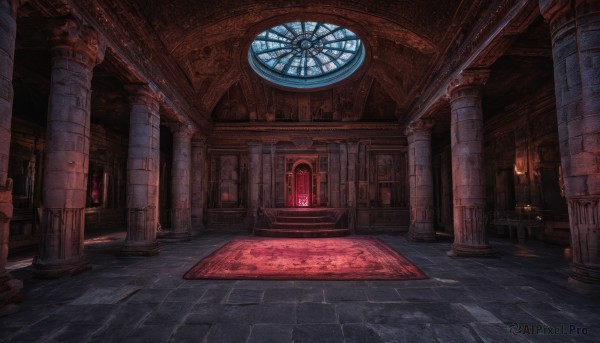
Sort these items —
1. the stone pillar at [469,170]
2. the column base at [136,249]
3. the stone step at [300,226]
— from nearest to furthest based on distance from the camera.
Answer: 1. the stone pillar at [469,170]
2. the column base at [136,249]
3. the stone step at [300,226]

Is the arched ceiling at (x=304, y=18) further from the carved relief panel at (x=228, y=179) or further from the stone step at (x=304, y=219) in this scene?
the stone step at (x=304, y=219)

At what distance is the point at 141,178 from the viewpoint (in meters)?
7.77

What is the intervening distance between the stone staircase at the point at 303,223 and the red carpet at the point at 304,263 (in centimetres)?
213

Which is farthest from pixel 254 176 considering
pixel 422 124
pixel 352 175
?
pixel 422 124

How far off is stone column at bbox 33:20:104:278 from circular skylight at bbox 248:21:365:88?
328 inches

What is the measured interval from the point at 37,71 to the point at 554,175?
53.4ft

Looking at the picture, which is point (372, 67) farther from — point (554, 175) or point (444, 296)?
point (444, 296)

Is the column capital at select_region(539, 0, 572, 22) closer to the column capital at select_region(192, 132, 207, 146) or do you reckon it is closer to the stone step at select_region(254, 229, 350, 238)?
the stone step at select_region(254, 229, 350, 238)

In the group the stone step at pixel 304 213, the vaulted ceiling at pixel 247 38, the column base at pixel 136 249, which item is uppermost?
the vaulted ceiling at pixel 247 38

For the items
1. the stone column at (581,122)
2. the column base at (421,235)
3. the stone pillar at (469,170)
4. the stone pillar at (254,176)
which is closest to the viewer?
the stone column at (581,122)

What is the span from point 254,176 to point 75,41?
33.3ft

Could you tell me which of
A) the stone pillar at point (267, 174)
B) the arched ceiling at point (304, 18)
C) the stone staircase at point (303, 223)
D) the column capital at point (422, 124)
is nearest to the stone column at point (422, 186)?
the column capital at point (422, 124)

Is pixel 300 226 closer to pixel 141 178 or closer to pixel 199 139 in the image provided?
pixel 199 139

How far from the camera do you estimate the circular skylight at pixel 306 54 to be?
13398mm
